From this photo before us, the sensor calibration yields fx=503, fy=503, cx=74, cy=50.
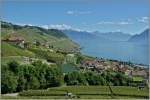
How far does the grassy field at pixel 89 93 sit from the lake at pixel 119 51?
0.26 m

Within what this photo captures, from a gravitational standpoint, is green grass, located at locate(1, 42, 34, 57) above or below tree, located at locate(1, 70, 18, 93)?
above

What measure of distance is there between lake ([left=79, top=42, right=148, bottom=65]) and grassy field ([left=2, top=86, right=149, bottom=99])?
0.26 meters

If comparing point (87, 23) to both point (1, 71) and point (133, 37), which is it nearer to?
point (133, 37)

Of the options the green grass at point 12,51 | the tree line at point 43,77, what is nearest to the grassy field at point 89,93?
the tree line at point 43,77

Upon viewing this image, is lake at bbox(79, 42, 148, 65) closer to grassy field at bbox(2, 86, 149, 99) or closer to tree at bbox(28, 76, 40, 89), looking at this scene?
grassy field at bbox(2, 86, 149, 99)

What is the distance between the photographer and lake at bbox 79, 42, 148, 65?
4.21 m

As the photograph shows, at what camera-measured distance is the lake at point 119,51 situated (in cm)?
421

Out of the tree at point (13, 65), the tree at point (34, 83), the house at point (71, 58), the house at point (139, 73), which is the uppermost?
the house at point (71, 58)

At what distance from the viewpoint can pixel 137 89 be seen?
4277 mm

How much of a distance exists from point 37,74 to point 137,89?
0.86 m

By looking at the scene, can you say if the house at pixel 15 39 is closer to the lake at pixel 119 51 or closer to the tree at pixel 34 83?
the tree at pixel 34 83

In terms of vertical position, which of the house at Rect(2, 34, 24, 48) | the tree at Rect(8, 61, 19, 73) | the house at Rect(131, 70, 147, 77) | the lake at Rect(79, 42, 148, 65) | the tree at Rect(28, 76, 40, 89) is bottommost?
the tree at Rect(28, 76, 40, 89)

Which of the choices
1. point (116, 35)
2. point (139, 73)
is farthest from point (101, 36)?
point (139, 73)

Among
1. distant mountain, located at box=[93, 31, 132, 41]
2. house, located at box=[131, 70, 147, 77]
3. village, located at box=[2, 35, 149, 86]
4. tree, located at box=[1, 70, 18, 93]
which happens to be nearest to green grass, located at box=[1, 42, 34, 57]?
village, located at box=[2, 35, 149, 86]
